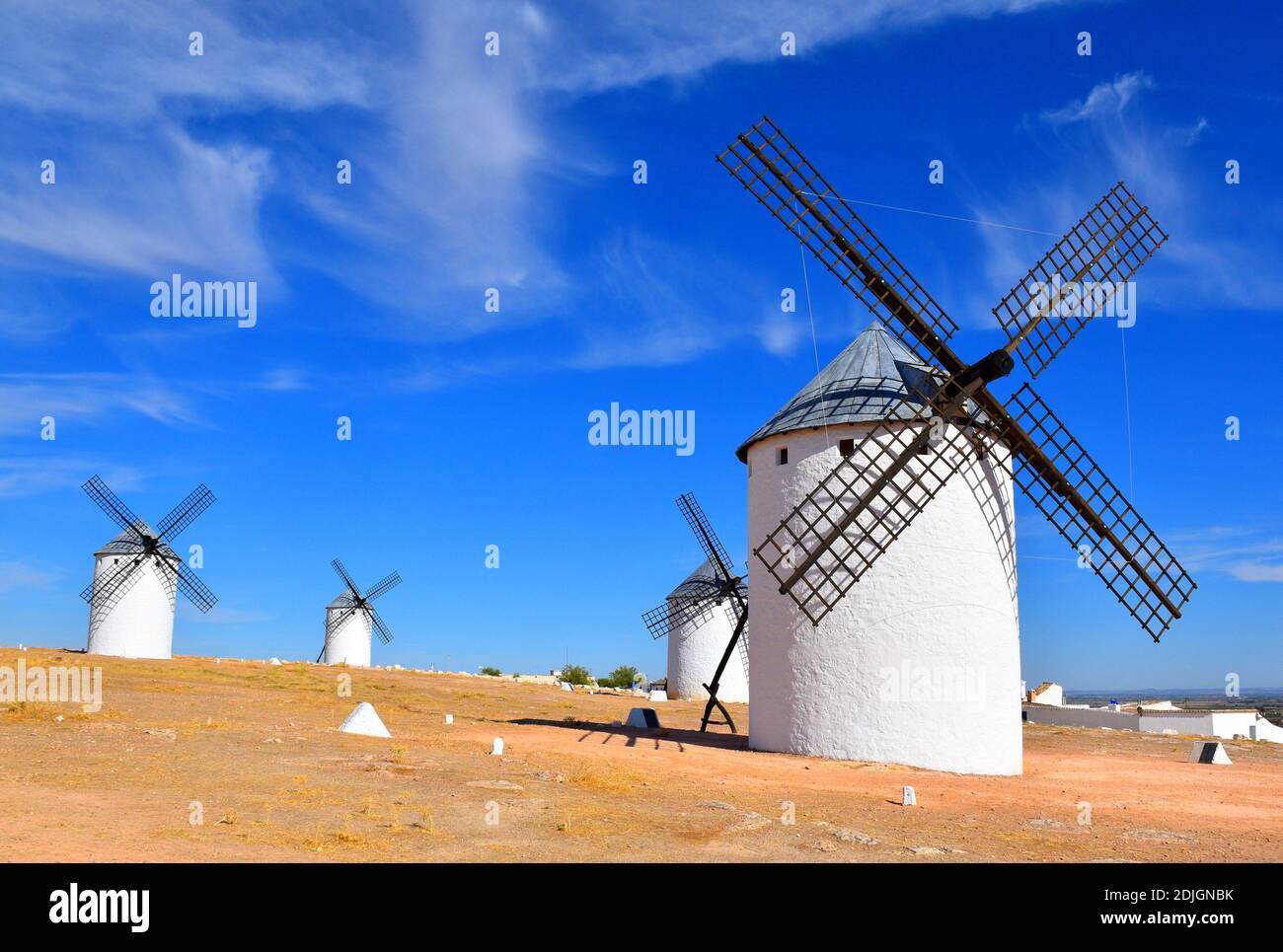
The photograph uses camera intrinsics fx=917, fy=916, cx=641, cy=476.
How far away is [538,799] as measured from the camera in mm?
10977

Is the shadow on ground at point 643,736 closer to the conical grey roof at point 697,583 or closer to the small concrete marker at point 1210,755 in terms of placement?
the small concrete marker at point 1210,755

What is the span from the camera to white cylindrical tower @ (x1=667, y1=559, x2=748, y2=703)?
4497 centimetres

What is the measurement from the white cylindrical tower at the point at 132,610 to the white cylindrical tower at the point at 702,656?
23.4 metres

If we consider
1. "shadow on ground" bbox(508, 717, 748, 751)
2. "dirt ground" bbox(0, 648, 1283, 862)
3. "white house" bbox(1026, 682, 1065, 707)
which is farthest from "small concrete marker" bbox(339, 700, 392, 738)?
"white house" bbox(1026, 682, 1065, 707)

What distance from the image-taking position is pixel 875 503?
16.7 metres

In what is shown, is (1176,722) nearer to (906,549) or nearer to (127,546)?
(906,549)

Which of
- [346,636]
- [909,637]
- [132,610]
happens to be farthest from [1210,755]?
[346,636]

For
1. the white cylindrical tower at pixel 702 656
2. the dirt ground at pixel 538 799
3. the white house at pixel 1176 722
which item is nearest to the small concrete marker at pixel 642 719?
the dirt ground at pixel 538 799

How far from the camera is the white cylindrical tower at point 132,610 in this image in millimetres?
40281

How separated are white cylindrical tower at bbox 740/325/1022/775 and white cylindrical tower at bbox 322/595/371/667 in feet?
156

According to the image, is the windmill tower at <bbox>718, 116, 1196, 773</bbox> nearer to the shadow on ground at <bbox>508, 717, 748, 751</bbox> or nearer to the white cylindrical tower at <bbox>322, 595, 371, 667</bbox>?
the shadow on ground at <bbox>508, 717, 748, 751</bbox>
